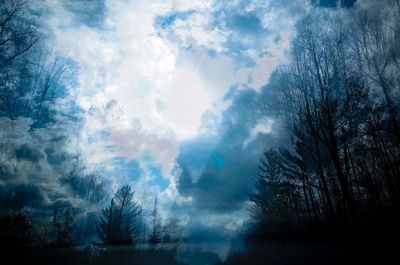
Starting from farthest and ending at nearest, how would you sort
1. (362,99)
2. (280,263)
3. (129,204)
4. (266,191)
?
1. (129,204)
2. (266,191)
3. (362,99)
4. (280,263)

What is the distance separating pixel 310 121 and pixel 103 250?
981 inches

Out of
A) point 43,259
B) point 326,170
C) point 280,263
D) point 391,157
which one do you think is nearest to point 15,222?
point 43,259

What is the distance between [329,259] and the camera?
9609 mm

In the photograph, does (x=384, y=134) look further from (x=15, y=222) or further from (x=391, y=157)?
(x=15, y=222)

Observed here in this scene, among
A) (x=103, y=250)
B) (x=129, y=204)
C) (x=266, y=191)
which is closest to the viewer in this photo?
(x=103, y=250)

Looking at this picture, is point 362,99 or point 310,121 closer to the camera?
point 310,121

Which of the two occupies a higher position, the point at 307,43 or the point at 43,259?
the point at 307,43

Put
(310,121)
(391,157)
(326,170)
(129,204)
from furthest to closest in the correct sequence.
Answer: (129,204) < (326,170) < (391,157) < (310,121)

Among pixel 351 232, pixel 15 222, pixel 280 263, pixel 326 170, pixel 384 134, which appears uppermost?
pixel 384 134

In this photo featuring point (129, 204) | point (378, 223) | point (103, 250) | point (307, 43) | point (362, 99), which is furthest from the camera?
point (129, 204)

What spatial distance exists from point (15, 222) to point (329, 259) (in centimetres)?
2584

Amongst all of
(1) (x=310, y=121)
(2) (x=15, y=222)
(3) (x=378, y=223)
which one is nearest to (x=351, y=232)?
(3) (x=378, y=223)

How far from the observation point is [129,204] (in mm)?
45969

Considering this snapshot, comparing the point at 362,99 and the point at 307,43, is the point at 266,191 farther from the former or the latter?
the point at 307,43
